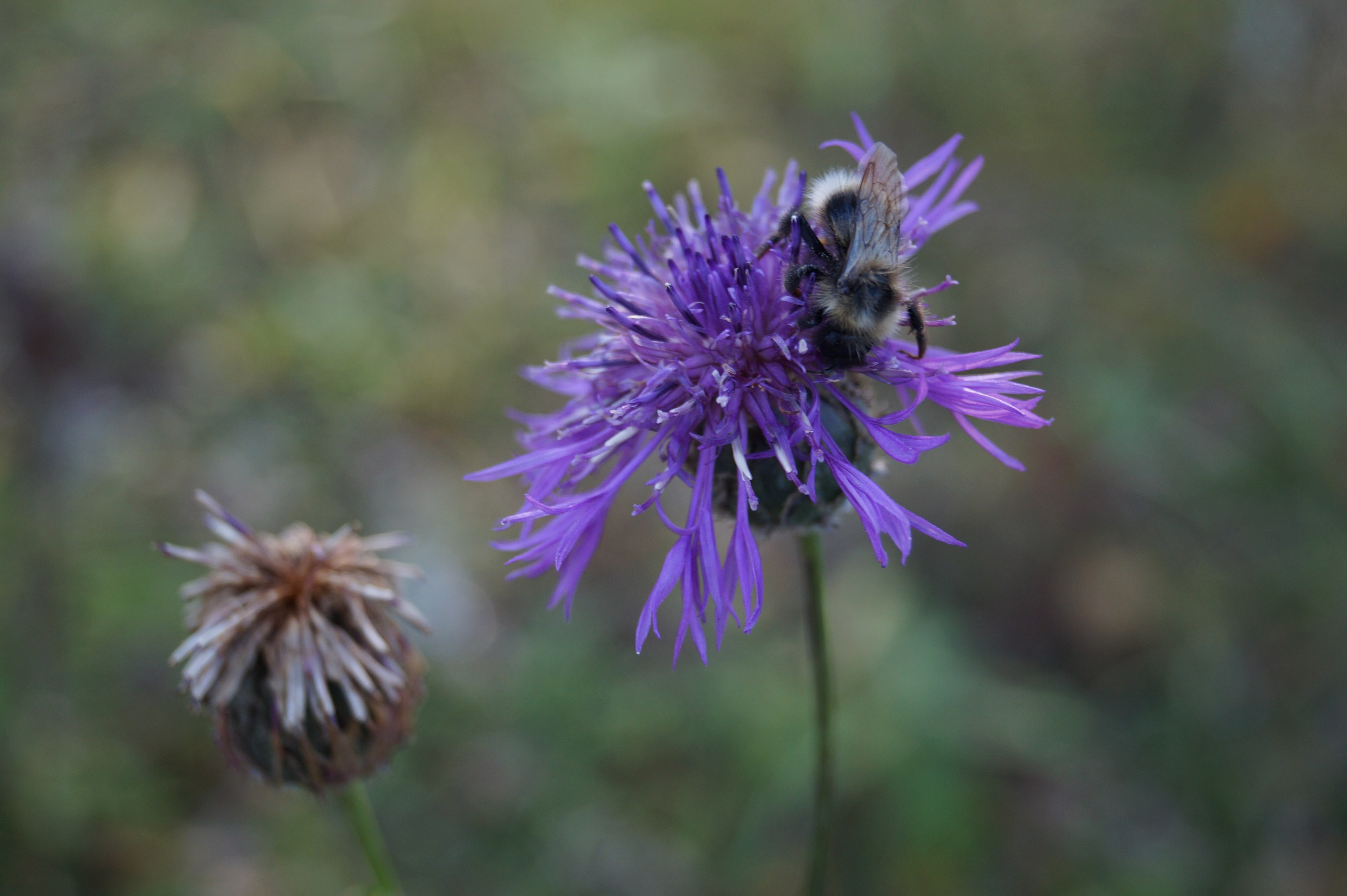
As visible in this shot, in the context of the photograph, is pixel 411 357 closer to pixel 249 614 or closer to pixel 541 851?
pixel 541 851

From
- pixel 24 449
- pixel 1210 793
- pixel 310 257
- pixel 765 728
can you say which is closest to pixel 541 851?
pixel 765 728

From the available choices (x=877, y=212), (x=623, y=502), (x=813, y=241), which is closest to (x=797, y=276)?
(x=813, y=241)

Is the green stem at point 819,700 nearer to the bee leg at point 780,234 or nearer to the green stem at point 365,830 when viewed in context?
the bee leg at point 780,234

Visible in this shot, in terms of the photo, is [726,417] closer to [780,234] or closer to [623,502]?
[780,234]

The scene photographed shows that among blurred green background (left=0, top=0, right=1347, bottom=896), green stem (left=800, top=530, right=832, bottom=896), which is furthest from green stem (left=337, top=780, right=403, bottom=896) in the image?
green stem (left=800, top=530, right=832, bottom=896)

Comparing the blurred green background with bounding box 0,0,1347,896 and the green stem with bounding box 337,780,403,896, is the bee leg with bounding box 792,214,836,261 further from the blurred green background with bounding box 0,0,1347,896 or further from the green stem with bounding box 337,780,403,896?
the blurred green background with bounding box 0,0,1347,896

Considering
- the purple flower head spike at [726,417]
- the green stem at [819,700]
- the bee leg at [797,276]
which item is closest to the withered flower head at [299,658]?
the purple flower head spike at [726,417]
